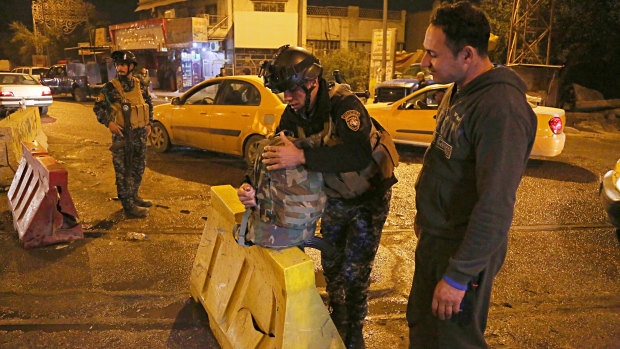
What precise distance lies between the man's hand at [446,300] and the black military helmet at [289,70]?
117 cm

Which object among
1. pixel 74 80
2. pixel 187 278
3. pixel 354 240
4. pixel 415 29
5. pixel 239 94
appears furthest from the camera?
pixel 415 29

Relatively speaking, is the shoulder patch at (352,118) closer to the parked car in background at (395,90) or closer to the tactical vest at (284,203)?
the tactical vest at (284,203)

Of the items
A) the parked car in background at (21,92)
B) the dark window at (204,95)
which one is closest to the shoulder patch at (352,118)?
the dark window at (204,95)

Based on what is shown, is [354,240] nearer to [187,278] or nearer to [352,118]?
[352,118]

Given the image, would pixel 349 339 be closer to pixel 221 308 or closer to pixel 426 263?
pixel 221 308

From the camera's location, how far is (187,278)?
4172 millimetres

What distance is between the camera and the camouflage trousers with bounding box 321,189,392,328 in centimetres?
279

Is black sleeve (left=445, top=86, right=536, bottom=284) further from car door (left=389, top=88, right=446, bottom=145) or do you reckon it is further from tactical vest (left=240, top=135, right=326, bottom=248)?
car door (left=389, top=88, right=446, bottom=145)

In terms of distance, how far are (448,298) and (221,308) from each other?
1657 mm

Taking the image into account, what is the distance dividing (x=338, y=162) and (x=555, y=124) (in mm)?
7005

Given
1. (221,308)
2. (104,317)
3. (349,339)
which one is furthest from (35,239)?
(349,339)

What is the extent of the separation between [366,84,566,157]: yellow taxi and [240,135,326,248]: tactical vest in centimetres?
644

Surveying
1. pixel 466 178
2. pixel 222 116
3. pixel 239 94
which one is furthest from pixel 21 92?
pixel 466 178

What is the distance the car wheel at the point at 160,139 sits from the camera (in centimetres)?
931
